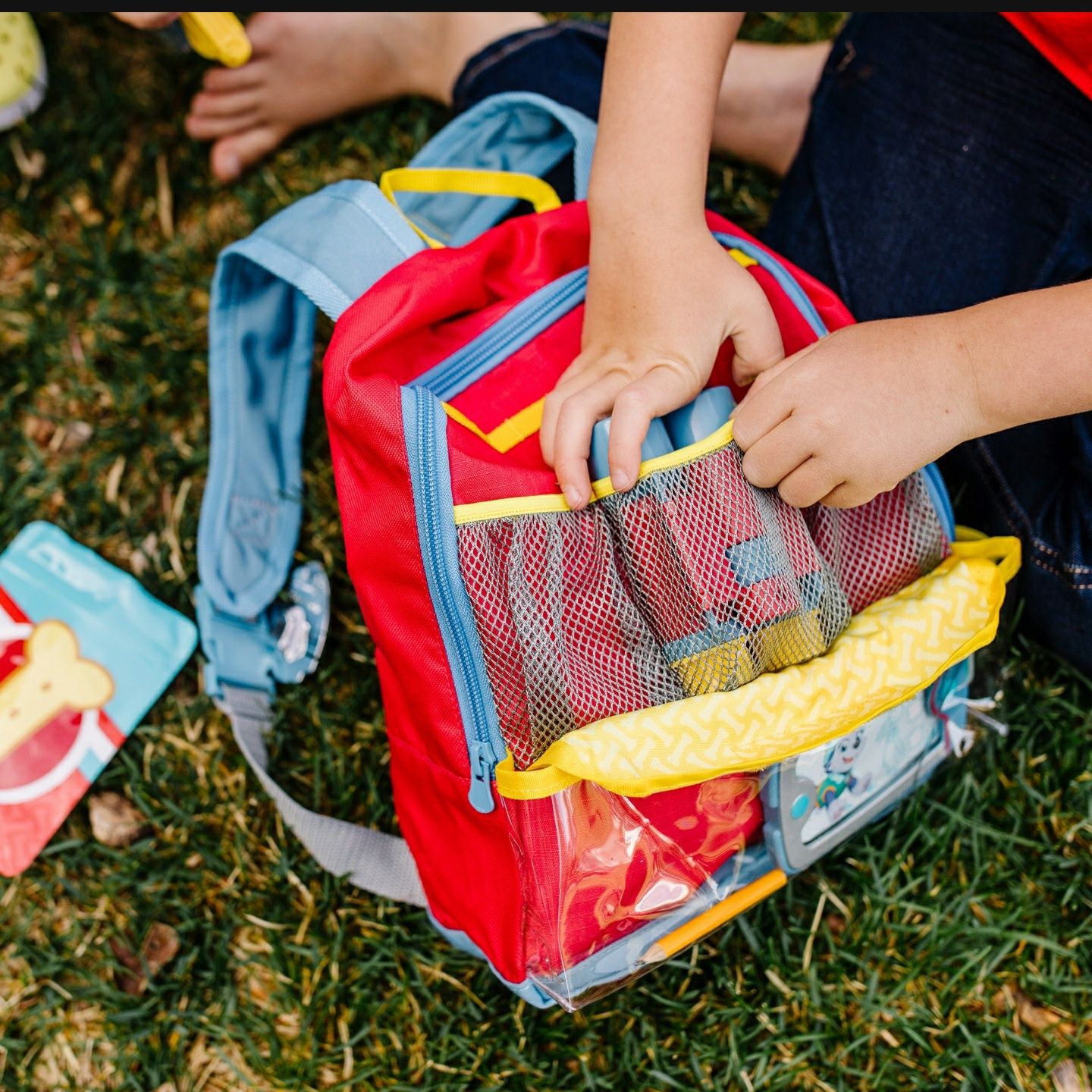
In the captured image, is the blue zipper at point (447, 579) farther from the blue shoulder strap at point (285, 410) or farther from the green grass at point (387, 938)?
the green grass at point (387, 938)

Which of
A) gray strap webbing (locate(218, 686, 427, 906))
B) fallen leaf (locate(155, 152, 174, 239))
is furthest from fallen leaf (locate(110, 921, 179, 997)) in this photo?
fallen leaf (locate(155, 152, 174, 239))

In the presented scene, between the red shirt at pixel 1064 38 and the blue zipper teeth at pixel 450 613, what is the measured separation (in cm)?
88

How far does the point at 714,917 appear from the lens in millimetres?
1226

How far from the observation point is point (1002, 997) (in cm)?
139

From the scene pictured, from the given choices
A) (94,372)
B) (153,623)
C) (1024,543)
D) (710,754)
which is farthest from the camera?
(94,372)

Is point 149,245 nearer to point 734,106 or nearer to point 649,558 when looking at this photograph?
point 734,106

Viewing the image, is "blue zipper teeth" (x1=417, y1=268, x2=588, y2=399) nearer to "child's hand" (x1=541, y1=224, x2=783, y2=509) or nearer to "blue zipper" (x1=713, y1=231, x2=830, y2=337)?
"child's hand" (x1=541, y1=224, x2=783, y2=509)

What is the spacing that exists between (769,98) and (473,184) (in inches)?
22.6

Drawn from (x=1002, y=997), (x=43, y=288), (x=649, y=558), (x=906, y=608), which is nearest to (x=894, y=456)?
(x=906, y=608)

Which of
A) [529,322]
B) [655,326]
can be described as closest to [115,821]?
[529,322]

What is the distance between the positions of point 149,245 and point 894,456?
132 centimetres

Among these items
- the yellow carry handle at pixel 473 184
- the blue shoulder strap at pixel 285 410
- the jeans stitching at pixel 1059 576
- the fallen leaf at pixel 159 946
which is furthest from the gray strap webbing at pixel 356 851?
the jeans stitching at pixel 1059 576

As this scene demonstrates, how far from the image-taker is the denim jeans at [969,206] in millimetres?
1321

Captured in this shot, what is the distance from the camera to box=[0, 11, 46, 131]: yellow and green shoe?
1.73 metres
